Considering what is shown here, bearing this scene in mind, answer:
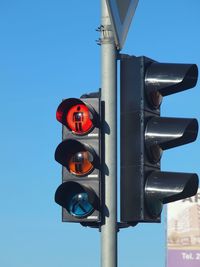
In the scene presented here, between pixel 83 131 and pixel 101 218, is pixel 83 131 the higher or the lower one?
the higher one

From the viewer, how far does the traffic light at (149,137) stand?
20.9 ft

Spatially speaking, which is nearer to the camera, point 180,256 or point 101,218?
point 101,218

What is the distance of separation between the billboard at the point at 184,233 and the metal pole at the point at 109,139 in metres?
39.4

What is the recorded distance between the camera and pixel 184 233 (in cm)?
4619

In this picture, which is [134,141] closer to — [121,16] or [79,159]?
[79,159]

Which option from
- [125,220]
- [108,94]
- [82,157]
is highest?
[108,94]

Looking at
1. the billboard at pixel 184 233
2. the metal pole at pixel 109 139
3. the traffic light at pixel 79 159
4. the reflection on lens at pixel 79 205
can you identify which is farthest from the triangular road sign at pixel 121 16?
the billboard at pixel 184 233

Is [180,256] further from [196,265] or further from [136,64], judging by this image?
[136,64]

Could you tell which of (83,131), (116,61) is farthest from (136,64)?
(83,131)

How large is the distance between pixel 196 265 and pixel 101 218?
1592 inches

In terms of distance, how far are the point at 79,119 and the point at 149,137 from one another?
54 centimetres

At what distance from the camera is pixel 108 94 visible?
21.6ft

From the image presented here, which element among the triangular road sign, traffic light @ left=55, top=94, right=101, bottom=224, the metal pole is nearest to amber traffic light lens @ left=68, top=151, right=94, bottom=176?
traffic light @ left=55, top=94, right=101, bottom=224

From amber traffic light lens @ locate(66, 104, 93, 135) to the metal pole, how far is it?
130 mm
